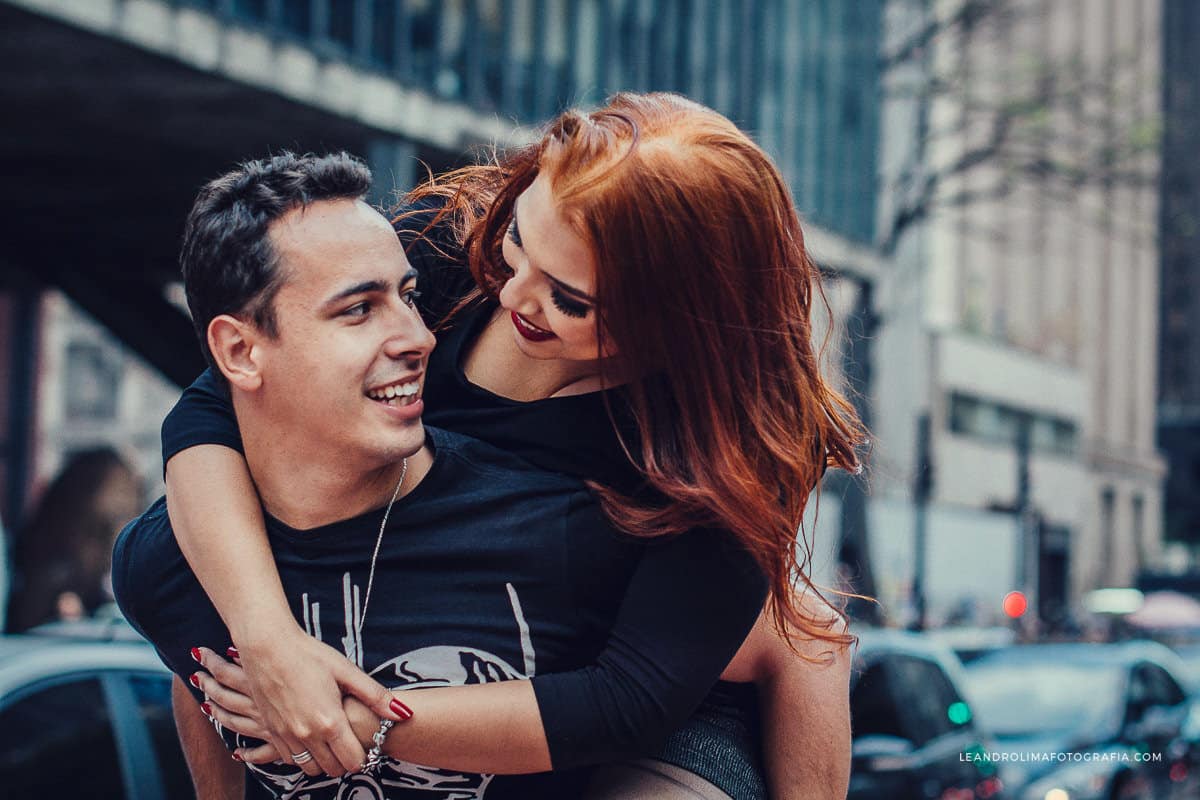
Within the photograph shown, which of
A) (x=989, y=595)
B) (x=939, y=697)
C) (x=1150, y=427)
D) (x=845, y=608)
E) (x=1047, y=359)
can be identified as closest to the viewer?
(x=845, y=608)

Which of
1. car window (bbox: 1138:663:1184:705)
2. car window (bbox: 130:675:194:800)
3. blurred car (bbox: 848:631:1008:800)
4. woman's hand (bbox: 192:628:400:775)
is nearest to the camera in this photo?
woman's hand (bbox: 192:628:400:775)

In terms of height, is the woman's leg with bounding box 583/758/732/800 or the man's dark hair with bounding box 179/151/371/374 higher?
the man's dark hair with bounding box 179/151/371/374

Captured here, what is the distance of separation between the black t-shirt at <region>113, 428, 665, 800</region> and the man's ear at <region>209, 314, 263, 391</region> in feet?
0.79

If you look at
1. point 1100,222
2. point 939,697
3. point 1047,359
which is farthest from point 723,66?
point 1047,359

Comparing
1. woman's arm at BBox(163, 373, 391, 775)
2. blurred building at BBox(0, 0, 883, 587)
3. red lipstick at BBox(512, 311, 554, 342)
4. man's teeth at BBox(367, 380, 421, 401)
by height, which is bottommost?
woman's arm at BBox(163, 373, 391, 775)

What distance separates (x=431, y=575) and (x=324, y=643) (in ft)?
0.59

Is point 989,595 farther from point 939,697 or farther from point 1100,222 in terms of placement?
point 939,697

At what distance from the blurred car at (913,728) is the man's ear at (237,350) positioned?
521cm

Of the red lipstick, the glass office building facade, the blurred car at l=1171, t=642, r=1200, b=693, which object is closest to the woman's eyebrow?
the red lipstick

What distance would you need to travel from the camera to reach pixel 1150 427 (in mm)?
63250

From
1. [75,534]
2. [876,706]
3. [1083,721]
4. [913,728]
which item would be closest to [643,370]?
[876,706]

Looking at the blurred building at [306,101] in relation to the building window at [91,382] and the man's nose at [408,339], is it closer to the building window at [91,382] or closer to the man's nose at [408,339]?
the man's nose at [408,339]

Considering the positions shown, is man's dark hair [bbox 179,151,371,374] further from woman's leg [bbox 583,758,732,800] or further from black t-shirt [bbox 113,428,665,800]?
woman's leg [bbox 583,758,732,800]

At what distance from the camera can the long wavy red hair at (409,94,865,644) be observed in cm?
233
